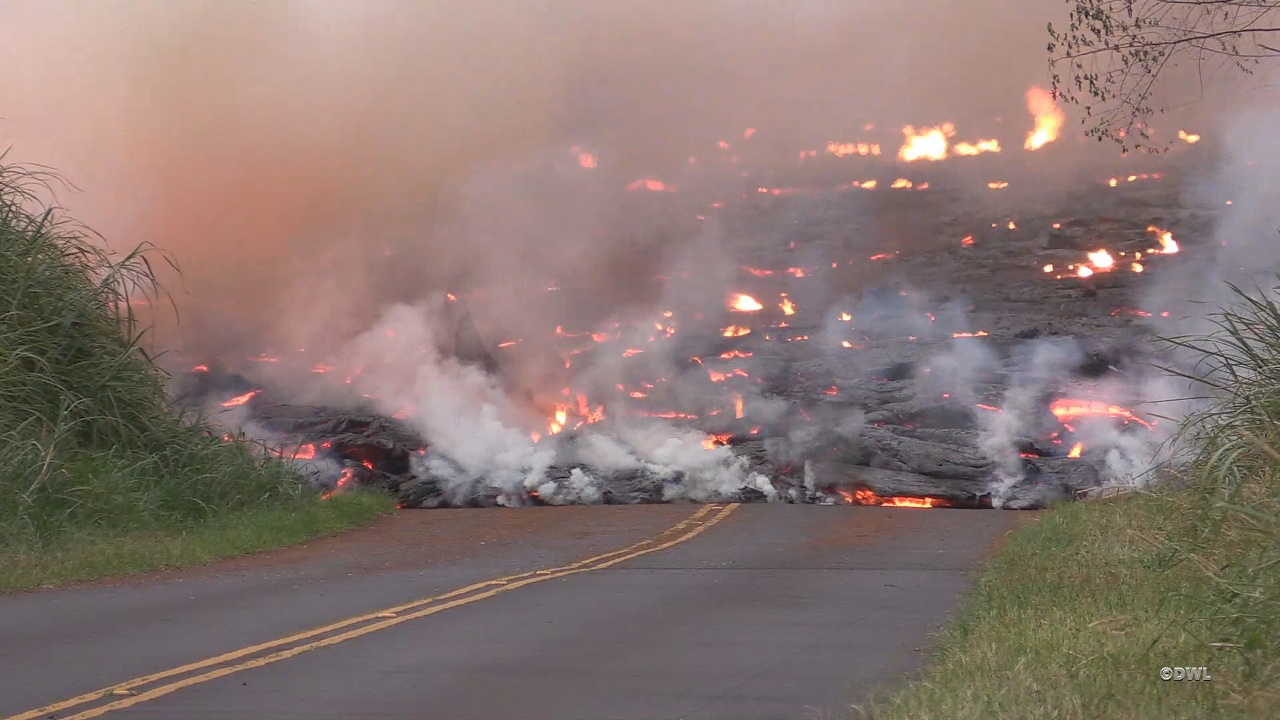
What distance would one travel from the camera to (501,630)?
8.80 meters

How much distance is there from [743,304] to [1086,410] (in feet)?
28.9

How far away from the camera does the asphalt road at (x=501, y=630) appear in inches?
265

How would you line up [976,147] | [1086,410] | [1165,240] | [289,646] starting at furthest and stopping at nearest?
[976,147] → [1165,240] → [1086,410] → [289,646]

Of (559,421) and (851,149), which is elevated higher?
(851,149)

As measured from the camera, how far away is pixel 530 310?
89.3ft

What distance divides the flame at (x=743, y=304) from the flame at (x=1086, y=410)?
Answer: 802 centimetres

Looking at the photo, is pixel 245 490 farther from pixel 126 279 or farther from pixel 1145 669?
pixel 1145 669

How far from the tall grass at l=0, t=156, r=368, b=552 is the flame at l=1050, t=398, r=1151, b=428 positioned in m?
11.2

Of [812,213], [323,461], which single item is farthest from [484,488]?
[812,213]

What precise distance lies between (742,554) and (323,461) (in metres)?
9.71

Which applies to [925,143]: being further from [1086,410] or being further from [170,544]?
[170,544]

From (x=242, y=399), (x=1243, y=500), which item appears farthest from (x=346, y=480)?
(x=1243, y=500)

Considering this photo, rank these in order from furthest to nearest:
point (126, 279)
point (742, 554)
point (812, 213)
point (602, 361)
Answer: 1. point (812, 213)
2. point (602, 361)
3. point (126, 279)
4. point (742, 554)

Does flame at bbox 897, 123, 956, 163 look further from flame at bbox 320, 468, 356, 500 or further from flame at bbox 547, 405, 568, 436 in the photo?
flame at bbox 320, 468, 356, 500
